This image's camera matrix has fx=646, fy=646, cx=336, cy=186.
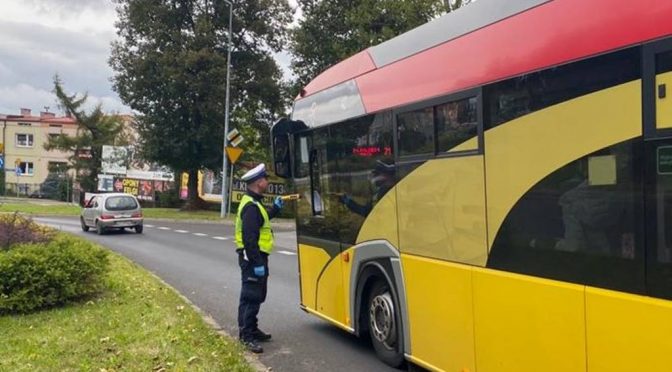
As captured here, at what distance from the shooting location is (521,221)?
13.8 ft

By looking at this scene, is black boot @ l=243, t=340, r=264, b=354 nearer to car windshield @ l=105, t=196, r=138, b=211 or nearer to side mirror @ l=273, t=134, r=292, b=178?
side mirror @ l=273, t=134, r=292, b=178

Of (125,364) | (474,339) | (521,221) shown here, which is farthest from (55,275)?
Result: (521,221)

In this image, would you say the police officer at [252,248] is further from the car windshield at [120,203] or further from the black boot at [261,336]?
the car windshield at [120,203]

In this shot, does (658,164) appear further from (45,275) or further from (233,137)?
(233,137)

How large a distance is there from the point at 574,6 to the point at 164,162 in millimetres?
35192

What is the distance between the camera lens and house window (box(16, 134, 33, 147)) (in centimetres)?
8581

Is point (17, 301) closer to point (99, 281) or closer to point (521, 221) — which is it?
point (99, 281)

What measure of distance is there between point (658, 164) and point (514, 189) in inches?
43.2

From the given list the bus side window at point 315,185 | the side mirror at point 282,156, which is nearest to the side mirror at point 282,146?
the side mirror at point 282,156

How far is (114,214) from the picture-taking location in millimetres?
25297

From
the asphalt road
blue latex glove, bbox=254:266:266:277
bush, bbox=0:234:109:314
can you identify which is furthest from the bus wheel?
bush, bbox=0:234:109:314

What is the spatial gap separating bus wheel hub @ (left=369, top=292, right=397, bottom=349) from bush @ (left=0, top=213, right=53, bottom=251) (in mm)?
6163

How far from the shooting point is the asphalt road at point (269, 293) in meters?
6.78

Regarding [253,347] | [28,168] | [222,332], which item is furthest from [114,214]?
[28,168]
